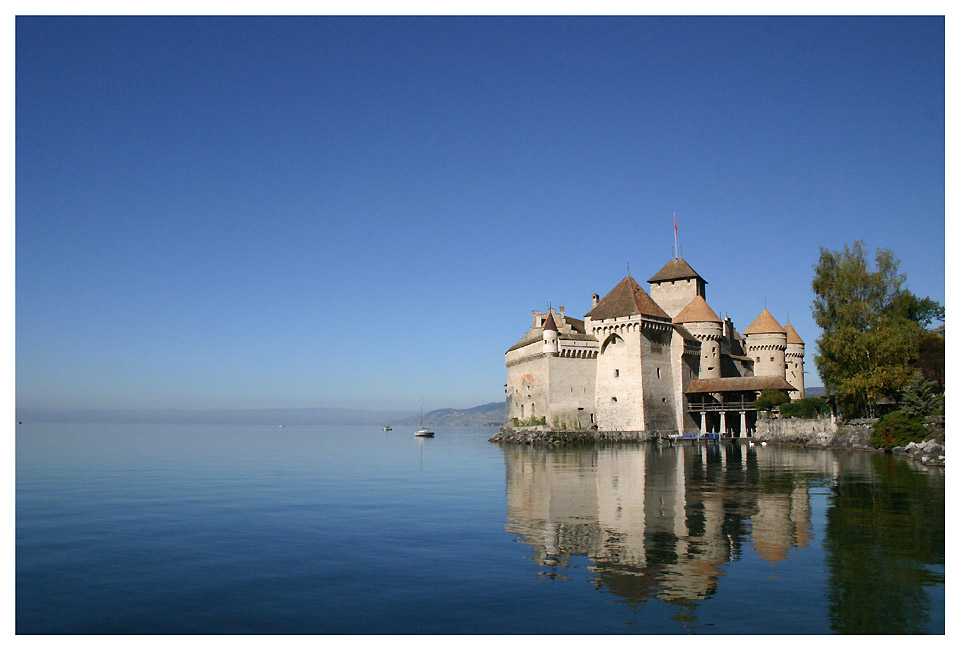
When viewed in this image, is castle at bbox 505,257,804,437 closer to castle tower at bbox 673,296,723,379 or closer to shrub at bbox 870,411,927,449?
castle tower at bbox 673,296,723,379

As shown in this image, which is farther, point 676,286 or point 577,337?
point 676,286

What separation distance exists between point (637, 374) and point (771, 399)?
33.4 feet

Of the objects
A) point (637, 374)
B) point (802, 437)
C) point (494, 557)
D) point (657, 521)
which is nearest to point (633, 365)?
point (637, 374)

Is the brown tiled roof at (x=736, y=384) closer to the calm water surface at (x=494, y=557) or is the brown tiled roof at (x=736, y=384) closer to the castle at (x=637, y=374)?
Answer: the castle at (x=637, y=374)

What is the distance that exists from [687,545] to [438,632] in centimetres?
631

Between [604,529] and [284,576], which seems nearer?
[284,576]

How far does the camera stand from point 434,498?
2236cm

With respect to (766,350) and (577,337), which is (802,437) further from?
(766,350)

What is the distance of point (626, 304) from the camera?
58812 millimetres

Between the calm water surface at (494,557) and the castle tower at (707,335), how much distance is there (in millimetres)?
36406

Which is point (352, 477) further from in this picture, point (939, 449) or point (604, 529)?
point (939, 449)

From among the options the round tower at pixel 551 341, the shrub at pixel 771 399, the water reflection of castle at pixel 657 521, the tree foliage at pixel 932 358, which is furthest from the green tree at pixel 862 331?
the round tower at pixel 551 341
